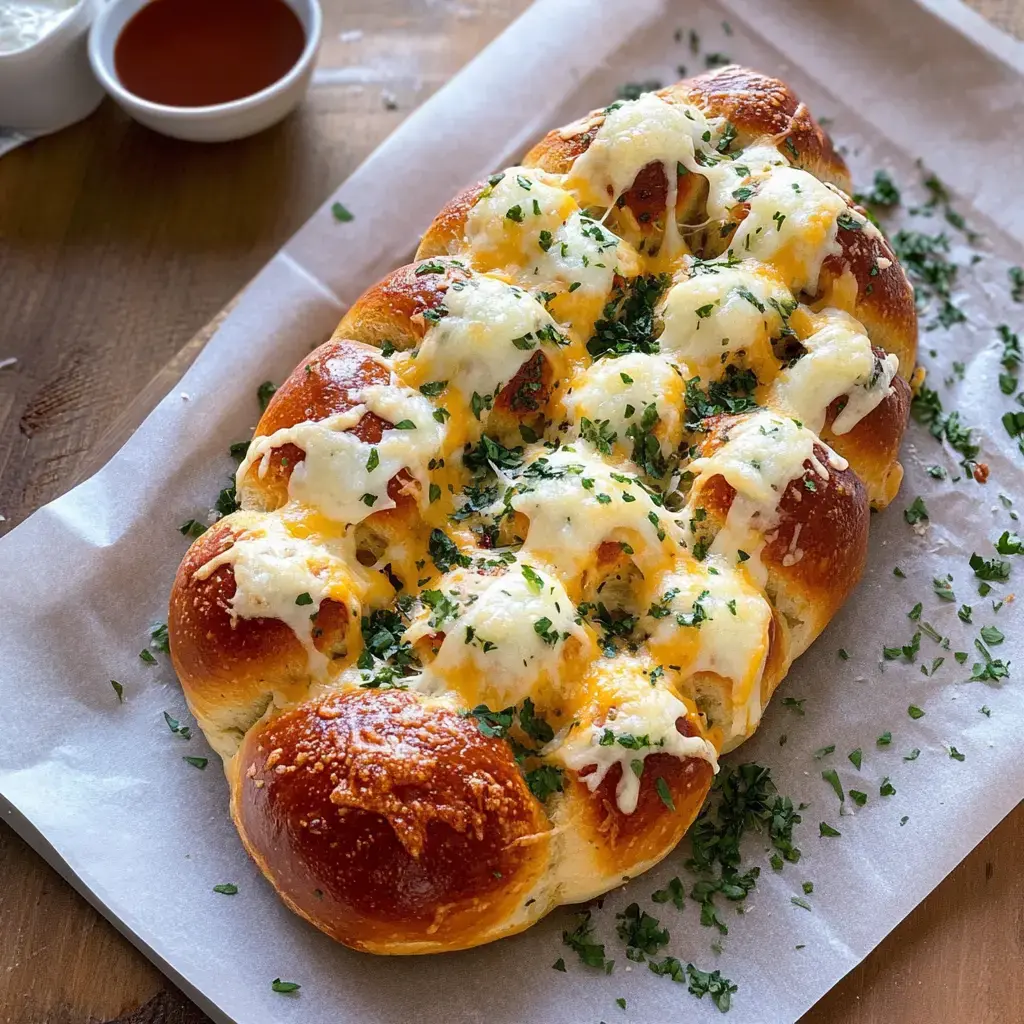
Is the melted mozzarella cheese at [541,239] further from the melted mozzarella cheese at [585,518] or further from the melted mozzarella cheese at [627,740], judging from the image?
the melted mozzarella cheese at [627,740]

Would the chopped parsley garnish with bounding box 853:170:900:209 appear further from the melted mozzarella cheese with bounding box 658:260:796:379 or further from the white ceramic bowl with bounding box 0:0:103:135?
the white ceramic bowl with bounding box 0:0:103:135

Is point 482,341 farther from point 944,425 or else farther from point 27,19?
point 27,19

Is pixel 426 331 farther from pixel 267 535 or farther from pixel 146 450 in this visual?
pixel 146 450

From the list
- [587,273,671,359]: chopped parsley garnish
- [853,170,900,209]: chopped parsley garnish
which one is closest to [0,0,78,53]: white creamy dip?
[587,273,671,359]: chopped parsley garnish

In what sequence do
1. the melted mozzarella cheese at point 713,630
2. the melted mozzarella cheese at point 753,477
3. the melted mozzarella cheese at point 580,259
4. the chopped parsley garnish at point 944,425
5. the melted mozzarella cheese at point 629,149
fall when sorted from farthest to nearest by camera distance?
the chopped parsley garnish at point 944,425 < the melted mozzarella cheese at point 629,149 < the melted mozzarella cheese at point 580,259 < the melted mozzarella cheese at point 753,477 < the melted mozzarella cheese at point 713,630

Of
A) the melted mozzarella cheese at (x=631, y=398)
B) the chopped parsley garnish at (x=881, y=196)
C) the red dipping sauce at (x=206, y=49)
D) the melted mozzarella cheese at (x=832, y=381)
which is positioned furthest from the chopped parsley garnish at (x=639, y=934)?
the red dipping sauce at (x=206, y=49)

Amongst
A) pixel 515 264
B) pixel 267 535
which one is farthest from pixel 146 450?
pixel 515 264
